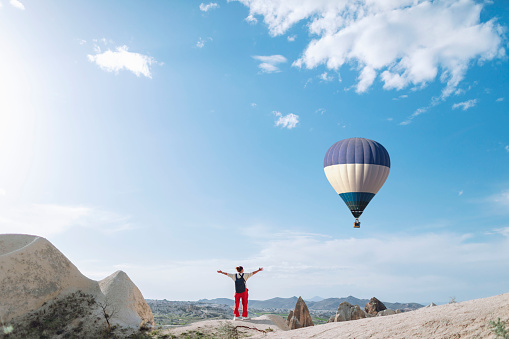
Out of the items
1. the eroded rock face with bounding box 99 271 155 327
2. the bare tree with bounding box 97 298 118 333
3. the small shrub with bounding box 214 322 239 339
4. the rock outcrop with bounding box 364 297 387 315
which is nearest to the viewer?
the small shrub with bounding box 214 322 239 339

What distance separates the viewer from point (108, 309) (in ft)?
84.9

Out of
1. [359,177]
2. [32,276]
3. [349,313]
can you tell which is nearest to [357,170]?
[359,177]

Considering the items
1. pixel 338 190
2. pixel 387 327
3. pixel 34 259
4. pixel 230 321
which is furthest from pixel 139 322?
pixel 338 190

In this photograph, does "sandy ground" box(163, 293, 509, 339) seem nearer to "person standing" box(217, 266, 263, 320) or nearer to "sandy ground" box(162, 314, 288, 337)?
"sandy ground" box(162, 314, 288, 337)

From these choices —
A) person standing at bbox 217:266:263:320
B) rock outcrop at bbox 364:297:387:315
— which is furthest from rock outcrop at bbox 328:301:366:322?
person standing at bbox 217:266:263:320

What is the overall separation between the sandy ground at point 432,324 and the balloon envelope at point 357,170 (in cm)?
2875

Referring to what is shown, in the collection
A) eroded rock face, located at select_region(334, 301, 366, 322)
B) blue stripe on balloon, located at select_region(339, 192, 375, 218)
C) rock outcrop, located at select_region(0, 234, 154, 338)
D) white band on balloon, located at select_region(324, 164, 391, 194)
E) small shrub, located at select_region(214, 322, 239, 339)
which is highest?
white band on balloon, located at select_region(324, 164, 391, 194)

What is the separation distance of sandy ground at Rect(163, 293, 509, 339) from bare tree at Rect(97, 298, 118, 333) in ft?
31.8

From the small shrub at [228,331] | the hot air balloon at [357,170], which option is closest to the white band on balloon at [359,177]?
the hot air balloon at [357,170]

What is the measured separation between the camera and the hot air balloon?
48.2 meters

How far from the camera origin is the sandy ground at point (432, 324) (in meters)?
16.0

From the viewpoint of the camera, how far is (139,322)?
2608 cm

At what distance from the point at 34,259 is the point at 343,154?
3402 cm

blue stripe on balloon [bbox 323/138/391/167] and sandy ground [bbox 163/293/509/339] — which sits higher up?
blue stripe on balloon [bbox 323/138/391/167]
